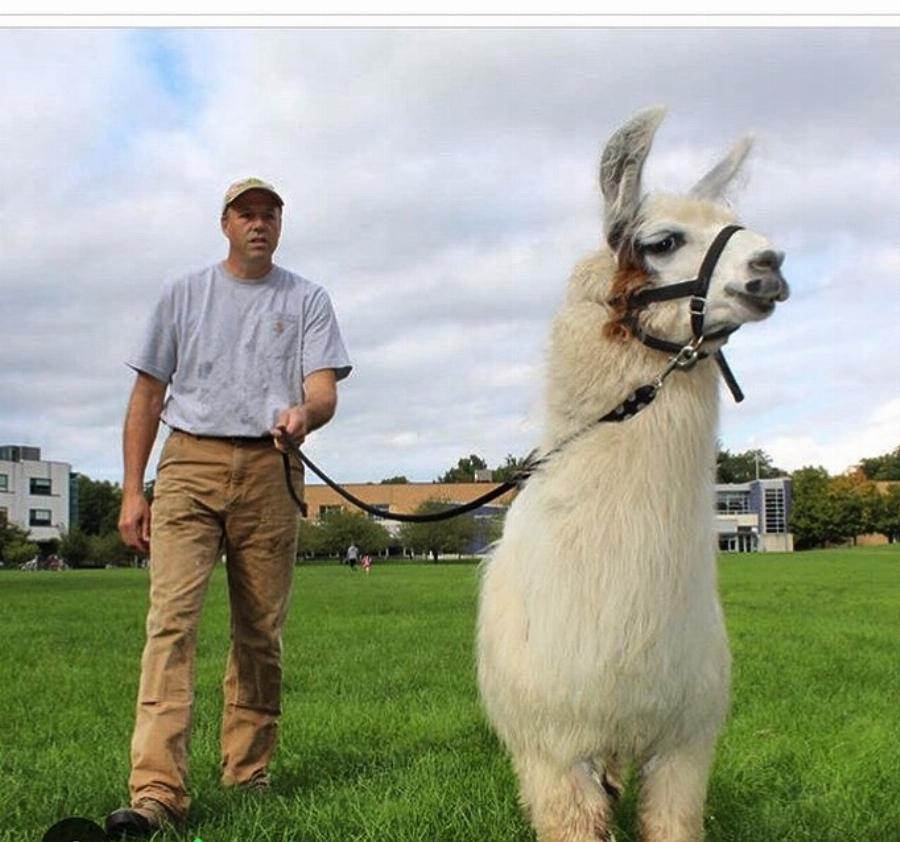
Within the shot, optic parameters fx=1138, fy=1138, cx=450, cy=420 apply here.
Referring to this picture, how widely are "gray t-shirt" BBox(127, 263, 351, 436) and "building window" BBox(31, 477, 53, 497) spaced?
4647 inches

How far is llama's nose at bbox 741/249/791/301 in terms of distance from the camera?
3391mm

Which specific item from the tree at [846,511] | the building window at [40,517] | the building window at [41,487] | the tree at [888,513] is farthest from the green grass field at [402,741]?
the building window at [41,487]

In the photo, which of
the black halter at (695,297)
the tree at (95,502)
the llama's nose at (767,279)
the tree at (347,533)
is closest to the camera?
the llama's nose at (767,279)

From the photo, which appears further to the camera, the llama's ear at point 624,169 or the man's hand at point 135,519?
the man's hand at point 135,519

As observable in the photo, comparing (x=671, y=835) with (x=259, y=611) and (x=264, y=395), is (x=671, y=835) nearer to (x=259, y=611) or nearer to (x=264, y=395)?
(x=259, y=611)

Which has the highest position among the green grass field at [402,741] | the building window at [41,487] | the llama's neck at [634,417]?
the building window at [41,487]

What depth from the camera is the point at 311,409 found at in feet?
15.9

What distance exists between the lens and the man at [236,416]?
15.9 feet

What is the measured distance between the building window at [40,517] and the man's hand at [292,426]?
116m

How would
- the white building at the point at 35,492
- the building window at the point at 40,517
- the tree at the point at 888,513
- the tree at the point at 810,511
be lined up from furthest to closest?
the building window at the point at 40,517, the white building at the point at 35,492, the tree at the point at 810,511, the tree at the point at 888,513

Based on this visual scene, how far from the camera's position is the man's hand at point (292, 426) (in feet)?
15.6

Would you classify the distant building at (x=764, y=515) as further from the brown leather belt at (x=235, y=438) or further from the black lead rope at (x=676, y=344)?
the black lead rope at (x=676, y=344)

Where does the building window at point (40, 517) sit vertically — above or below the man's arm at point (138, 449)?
above

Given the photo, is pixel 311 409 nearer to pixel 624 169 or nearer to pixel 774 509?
pixel 624 169
